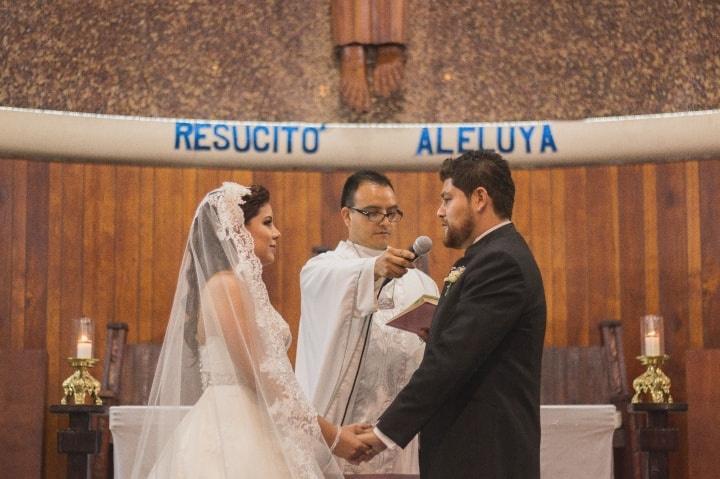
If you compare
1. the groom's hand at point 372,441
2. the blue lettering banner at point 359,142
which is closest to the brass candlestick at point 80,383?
the blue lettering banner at point 359,142

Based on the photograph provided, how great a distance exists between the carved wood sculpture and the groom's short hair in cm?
354

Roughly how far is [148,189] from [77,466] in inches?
79.5

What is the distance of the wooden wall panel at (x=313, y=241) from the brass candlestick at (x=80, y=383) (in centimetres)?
60

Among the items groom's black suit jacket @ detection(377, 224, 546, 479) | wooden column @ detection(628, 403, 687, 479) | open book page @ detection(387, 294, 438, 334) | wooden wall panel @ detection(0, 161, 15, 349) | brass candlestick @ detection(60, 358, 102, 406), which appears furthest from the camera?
wooden wall panel @ detection(0, 161, 15, 349)

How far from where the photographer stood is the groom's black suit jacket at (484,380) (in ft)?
12.6

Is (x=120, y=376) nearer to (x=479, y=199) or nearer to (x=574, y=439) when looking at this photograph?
(x=574, y=439)

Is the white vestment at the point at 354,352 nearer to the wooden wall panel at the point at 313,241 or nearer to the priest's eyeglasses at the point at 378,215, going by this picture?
the priest's eyeglasses at the point at 378,215

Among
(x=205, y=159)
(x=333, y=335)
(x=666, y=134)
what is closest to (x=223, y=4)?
(x=205, y=159)

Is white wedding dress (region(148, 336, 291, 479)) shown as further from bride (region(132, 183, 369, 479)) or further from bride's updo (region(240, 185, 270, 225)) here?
bride's updo (region(240, 185, 270, 225))

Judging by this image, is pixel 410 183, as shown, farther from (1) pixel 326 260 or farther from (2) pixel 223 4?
(1) pixel 326 260

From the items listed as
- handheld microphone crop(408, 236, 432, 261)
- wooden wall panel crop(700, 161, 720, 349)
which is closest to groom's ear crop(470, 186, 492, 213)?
handheld microphone crop(408, 236, 432, 261)

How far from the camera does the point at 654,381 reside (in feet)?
21.7

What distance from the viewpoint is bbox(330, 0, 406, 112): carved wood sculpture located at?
7.48 meters

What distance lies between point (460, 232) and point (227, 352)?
2.98 feet
